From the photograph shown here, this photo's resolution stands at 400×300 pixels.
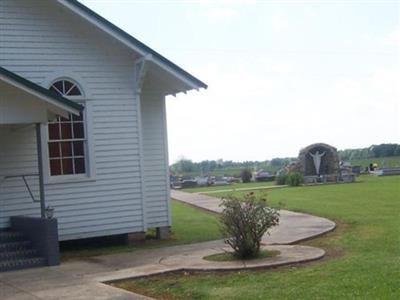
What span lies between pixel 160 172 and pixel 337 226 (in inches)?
175

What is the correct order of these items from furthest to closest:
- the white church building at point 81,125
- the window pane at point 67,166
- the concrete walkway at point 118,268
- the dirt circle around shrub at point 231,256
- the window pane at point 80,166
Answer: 1. the window pane at point 80,166
2. the window pane at point 67,166
3. the white church building at point 81,125
4. the dirt circle around shrub at point 231,256
5. the concrete walkway at point 118,268

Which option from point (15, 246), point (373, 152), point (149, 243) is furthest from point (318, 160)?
point (15, 246)

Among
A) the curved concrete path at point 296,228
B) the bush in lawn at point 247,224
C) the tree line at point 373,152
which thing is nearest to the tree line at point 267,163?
the tree line at point 373,152

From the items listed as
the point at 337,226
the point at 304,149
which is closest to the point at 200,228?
the point at 337,226

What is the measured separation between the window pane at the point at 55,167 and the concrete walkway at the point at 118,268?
2.38 m

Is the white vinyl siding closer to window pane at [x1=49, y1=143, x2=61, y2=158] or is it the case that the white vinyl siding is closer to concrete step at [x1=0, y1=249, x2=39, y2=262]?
window pane at [x1=49, y1=143, x2=61, y2=158]

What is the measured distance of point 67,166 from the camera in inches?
578

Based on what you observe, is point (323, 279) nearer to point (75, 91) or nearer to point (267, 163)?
point (75, 91)

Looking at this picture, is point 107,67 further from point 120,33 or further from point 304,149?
point 304,149

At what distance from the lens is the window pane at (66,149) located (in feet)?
48.1

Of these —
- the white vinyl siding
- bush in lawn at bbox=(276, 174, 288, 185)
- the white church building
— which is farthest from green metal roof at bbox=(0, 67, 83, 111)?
bush in lawn at bbox=(276, 174, 288, 185)

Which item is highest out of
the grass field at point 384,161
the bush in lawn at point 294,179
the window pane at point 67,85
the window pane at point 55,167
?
the window pane at point 67,85

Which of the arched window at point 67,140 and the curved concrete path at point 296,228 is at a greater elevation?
the arched window at point 67,140

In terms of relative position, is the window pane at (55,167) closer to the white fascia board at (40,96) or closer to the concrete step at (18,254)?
the white fascia board at (40,96)
